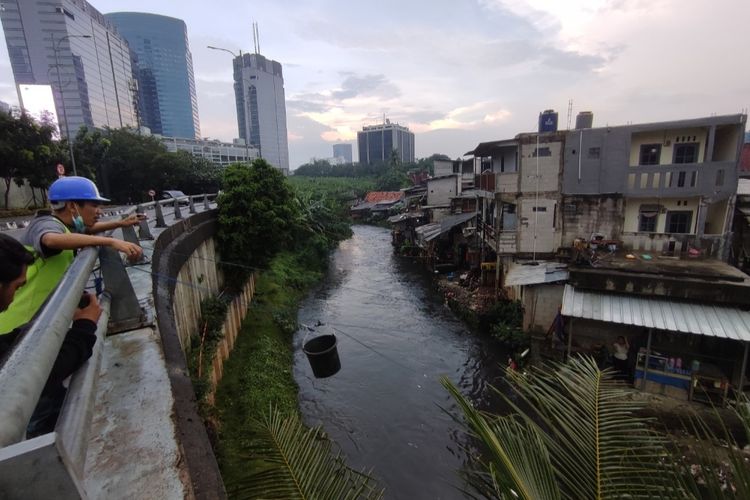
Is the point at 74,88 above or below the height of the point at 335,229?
above

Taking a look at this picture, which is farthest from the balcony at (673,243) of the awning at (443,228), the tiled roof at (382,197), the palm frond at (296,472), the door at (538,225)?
the tiled roof at (382,197)

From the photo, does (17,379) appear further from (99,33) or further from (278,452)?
(99,33)

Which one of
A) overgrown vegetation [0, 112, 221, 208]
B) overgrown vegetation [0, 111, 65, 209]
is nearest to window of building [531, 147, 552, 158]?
overgrown vegetation [0, 111, 65, 209]

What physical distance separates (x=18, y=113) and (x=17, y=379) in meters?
29.3

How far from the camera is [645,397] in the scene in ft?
35.8

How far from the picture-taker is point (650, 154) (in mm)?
15352

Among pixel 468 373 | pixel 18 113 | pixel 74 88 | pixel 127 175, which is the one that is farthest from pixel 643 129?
pixel 74 88

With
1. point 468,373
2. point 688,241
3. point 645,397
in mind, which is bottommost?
point 468,373

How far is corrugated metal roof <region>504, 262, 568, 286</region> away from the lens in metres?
13.7

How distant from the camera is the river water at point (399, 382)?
33.9 ft

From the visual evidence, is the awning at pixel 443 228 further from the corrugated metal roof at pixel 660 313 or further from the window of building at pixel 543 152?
A: the corrugated metal roof at pixel 660 313

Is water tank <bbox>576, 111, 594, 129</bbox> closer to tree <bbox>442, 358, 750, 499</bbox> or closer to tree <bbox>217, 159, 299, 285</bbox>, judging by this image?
tree <bbox>217, 159, 299, 285</bbox>

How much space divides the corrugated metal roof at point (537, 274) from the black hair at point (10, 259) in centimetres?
1384

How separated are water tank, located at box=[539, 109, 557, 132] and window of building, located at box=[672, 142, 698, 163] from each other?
4.69m
